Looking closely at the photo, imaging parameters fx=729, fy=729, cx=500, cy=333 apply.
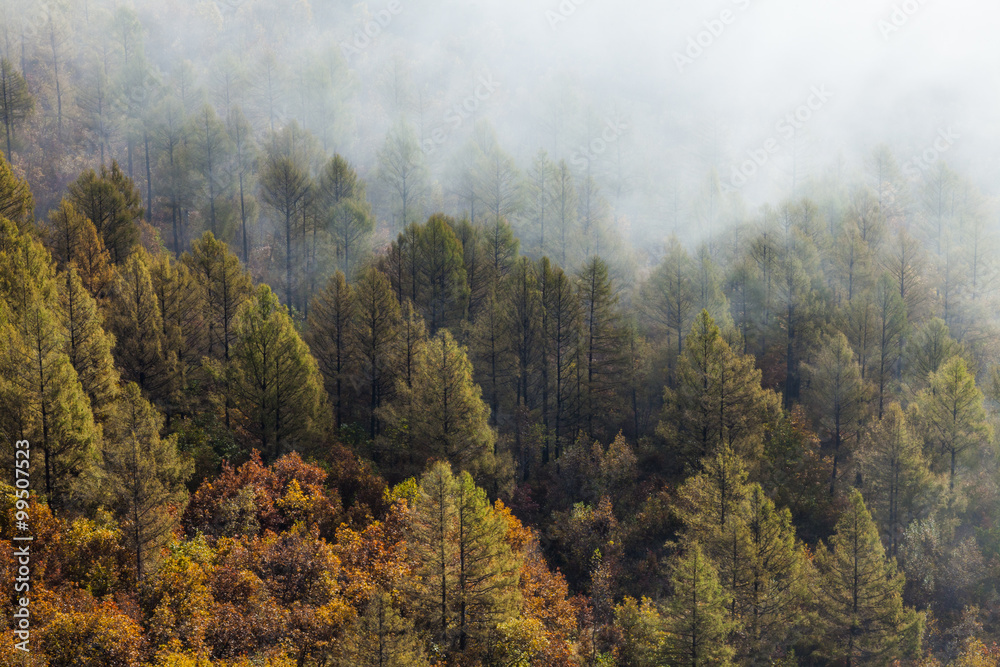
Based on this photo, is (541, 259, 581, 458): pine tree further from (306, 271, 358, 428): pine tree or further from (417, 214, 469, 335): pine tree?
(306, 271, 358, 428): pine tree

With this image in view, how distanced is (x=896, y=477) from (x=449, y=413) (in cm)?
2622

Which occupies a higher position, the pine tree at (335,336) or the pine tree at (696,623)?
the pine tree at (335,336)

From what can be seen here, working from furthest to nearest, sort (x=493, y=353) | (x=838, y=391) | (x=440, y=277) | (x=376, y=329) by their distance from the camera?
1. (x=440, y=277)
2. (x=493, y=353)
3. (x=838, y=391)
4. (x=376, y=329)

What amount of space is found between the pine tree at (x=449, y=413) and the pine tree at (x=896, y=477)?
905 inches

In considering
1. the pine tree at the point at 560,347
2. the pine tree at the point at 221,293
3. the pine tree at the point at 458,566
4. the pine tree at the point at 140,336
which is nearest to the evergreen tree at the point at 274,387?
the pine tree at the point at 140,336

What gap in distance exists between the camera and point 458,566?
94.5 feet

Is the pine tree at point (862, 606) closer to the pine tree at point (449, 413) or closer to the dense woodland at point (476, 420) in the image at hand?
the dense woodland at point (476, 420)

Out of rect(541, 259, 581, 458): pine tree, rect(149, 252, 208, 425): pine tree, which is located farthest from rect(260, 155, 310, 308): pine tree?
rect(541, 259, 581, 458): pine tree

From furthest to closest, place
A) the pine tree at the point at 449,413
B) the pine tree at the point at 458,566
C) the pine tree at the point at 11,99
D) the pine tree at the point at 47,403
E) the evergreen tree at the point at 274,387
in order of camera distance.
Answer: the pine tree at the point at 11,99
the pine tree at the point at 449,413
the evergreen tree at the point at 274,387
the pine tree at the point at 458,566
the pine tree at the point at 47,403

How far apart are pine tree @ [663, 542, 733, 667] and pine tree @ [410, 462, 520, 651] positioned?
735cm

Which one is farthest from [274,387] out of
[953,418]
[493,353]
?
[953,418]

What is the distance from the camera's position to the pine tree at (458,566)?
28.4m

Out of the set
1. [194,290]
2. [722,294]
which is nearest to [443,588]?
[194,290]

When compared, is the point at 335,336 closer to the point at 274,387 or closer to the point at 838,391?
the point at 274,387
